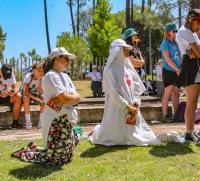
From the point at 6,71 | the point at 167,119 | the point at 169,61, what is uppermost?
Answer: the point at 169,61

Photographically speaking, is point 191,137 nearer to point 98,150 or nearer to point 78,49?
point 98,150

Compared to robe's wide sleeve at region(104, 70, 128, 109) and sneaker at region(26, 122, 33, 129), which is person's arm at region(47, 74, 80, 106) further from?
sneaker at region(26, 122, 33, 129)

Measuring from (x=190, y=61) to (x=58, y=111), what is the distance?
2.17 metres

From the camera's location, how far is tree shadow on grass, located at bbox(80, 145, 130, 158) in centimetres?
577

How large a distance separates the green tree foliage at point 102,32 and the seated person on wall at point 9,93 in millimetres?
26992

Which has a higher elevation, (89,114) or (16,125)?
(89,114)

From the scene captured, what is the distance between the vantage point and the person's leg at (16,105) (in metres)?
9.08

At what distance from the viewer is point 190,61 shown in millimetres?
6262

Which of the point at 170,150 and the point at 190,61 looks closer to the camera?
the point at 170,150

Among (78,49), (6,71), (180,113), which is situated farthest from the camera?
(78,49)

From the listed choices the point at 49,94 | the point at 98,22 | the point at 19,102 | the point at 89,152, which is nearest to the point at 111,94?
the point at 89,152

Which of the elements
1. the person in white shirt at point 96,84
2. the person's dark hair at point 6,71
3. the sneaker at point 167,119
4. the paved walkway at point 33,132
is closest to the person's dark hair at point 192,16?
the paved walkway at point 33,132

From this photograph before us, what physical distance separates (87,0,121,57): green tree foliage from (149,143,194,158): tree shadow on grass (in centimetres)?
3040

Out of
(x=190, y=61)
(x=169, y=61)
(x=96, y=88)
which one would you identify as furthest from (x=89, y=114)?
(x=96, y=88)
